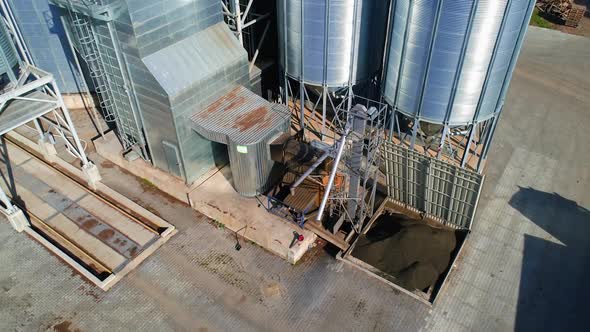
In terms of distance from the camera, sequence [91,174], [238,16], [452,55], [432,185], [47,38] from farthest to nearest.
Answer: [47,38] → [91,174] → [238,16] → [432,185] → [452,55]

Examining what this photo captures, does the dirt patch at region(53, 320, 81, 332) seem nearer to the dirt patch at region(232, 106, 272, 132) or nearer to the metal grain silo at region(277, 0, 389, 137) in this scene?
the dirt patch at region(232, 106, 272, 132)

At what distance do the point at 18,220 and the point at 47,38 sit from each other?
11740 mm

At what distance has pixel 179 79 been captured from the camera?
68.3 ft

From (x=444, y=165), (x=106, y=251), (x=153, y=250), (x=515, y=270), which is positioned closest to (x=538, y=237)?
(x=515, y=270)

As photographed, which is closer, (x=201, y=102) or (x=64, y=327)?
(x=64, y=327)

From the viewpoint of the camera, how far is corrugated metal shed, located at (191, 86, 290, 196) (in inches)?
828

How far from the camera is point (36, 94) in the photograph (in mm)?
21875

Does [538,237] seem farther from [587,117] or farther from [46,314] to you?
[46,314]

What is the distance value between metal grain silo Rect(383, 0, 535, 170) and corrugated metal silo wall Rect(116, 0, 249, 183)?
26.0ft

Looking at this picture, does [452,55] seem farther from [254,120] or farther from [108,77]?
[108,77]

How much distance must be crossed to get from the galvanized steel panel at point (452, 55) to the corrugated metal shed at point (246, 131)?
5938 mm

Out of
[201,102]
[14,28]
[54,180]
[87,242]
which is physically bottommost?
[87,242]

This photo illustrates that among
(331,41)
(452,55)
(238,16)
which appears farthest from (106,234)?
(452,55)

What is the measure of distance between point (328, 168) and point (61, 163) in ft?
48.6
